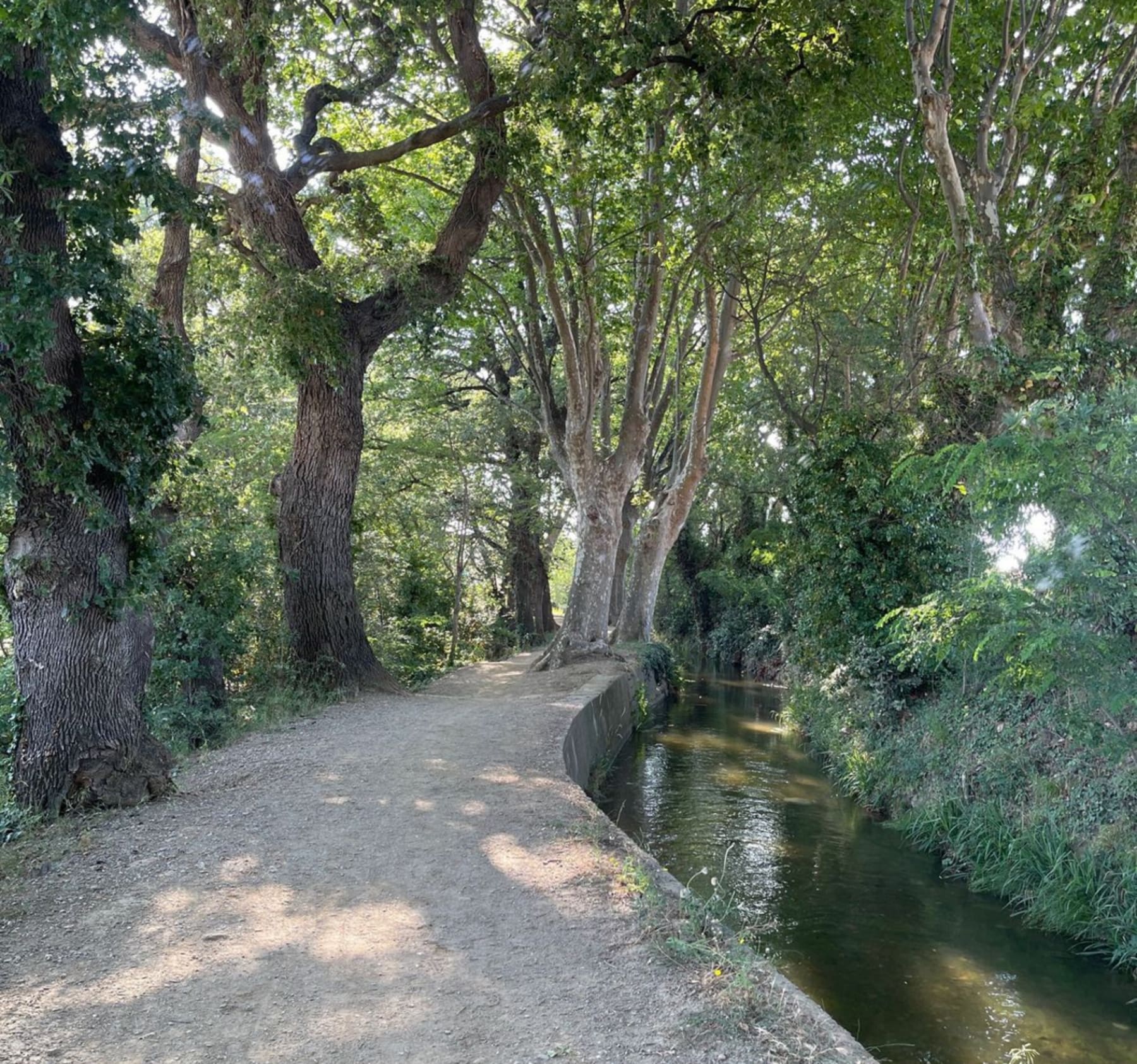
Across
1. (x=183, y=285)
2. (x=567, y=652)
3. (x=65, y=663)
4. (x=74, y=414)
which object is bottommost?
(x=567, y=652)

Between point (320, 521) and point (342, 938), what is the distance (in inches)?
346

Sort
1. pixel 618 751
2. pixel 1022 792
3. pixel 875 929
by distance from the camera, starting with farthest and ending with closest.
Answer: pixel 618 751 < pixel 1022 792 < pixel 875 929

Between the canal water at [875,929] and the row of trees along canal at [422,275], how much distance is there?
3.84 metres

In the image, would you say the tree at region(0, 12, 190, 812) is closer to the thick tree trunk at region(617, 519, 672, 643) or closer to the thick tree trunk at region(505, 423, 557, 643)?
the thick tree trunk at region(617, 519, 672, 643)

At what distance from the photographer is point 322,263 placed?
1277cm

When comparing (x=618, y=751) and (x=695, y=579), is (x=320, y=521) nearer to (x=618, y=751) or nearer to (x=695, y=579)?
(x=618, y=751)

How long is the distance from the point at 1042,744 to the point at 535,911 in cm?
647

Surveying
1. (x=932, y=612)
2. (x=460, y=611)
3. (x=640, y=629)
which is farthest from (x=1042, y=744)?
(x=460, y=611)

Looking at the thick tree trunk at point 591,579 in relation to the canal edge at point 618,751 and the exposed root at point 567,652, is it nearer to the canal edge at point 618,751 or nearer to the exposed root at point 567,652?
the exposed root at point 567,652

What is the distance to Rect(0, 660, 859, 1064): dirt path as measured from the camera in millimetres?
3658

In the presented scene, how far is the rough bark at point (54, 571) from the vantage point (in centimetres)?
655

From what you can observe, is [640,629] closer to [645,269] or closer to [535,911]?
[645,269]

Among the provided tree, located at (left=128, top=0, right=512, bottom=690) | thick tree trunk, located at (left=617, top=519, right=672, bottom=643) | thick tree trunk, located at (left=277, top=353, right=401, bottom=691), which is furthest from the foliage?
thick tree trunk, located at (left=277, top=353, right=401, bottom=691)

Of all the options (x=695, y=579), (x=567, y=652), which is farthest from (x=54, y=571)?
(x=695, y=579)
